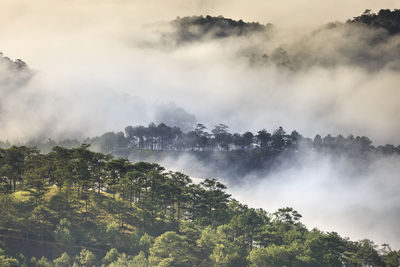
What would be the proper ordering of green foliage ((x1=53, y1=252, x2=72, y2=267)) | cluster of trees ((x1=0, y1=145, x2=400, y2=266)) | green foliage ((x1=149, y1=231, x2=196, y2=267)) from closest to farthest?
green foliage ((x1=53, y1=252, x2=72, y2=267)) < green foliage ((x1=149, y1=231, x2=196, y2=267)) < cluster of trees ((x1=0, y1=145, x2=400, y2=266))

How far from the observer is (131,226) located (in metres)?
132

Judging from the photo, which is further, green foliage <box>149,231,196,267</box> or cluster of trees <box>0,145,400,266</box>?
cluster of trees <box>0,145,400,266</box>

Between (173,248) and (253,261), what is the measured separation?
1991 cm

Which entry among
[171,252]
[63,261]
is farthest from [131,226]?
[63,261]

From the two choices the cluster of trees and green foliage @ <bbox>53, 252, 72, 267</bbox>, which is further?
the cluster of trees

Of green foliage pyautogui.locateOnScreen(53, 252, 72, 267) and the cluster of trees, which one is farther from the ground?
the cluster of trees

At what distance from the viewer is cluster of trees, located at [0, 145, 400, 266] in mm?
117375

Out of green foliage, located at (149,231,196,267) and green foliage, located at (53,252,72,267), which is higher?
green foliage, located at (149,231,196,267)

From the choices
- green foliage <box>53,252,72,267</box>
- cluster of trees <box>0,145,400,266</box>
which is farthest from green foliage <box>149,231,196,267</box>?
green foliage <box>53,252,72,267</box>

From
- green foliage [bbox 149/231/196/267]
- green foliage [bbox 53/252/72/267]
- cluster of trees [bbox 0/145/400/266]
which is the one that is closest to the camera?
green foliage [bbox 53/252/72/267]

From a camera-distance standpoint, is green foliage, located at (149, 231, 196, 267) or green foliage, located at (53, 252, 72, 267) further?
green foliage, located at (149, 231, 196, 267)

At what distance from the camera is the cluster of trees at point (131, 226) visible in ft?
385

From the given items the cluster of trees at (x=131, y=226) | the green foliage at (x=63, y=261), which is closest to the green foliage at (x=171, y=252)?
the cluster of trees at (x=131, y=226)

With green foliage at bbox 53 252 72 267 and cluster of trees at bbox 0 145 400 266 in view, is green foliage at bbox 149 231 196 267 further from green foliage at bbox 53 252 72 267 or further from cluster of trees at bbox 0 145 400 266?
green foliage at bbox 53 252 72 267
